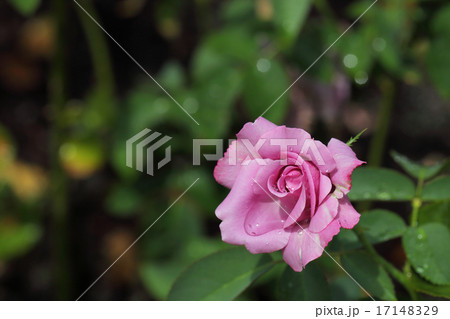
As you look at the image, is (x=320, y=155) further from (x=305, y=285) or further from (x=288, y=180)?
(x=305, y=285)

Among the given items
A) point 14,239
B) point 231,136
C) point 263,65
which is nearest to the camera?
point 263,65

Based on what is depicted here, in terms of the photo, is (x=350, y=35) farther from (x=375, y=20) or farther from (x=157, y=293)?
(x=157, y=293)

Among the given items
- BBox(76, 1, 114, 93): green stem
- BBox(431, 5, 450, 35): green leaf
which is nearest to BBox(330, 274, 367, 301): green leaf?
BBox(431, 5, 450, 35): green leaf

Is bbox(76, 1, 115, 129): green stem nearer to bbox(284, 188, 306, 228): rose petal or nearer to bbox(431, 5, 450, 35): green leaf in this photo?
bbox(431, 5, 450, 35): green leaf

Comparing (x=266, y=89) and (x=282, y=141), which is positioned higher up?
(x=282, y=141)

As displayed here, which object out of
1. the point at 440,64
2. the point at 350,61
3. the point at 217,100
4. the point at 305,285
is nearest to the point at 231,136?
the point at 217,100

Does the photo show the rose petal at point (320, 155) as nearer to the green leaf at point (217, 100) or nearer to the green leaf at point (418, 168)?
the green leaf at point (418, 168)

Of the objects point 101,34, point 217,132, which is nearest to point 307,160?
point 217,132

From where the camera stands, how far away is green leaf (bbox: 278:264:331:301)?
26.5 inches

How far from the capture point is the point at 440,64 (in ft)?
3.88

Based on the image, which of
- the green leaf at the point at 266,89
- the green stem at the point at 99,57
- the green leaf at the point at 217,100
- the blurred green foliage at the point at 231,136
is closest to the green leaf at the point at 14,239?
the blurred green foliage at the point at 231,136

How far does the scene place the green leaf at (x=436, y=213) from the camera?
0.76 metres

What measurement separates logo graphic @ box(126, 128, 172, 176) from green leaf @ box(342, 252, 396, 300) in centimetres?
79

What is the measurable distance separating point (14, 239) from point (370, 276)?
43.0 inches
